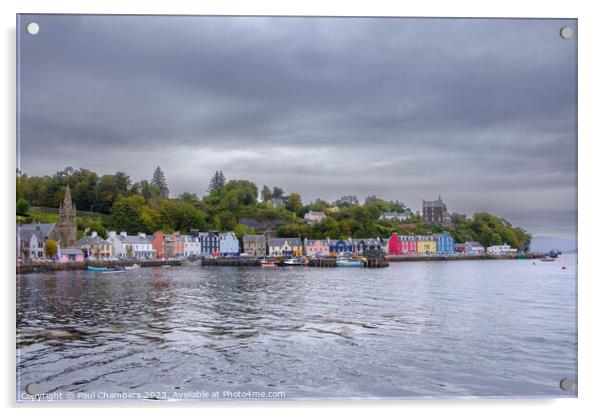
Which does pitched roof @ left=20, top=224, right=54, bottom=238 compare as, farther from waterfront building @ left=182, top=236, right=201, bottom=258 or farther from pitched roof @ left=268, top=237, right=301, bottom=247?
pitched roof @ left=268, top=237, right=301, bottom=247

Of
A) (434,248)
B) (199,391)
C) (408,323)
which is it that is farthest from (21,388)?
(434,248)

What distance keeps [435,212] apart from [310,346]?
216 cm

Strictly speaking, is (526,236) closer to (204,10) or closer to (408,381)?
(408,381)

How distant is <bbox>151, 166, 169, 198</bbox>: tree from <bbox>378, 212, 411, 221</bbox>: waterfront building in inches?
106

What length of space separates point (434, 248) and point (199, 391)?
460 cm

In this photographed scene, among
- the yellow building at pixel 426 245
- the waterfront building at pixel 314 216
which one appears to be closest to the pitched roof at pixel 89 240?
the waterfront building at pixel 314 216

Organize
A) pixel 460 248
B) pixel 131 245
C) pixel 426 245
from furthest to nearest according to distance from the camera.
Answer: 1. pixel 426 245
2. pixel 131 245
3. pixel 460 248

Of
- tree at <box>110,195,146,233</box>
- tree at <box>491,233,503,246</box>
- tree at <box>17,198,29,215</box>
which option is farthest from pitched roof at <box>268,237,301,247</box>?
tree at <box>17,198,29,215</box>

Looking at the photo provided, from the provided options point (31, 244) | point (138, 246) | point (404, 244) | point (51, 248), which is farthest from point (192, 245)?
point (404, 244)

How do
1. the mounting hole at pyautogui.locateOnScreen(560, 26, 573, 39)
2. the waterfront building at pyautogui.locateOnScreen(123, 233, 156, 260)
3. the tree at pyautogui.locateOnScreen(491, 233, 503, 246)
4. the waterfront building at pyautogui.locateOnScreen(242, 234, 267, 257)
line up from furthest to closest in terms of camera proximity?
the waterfront building at pyautogui.locateOnScreen(242, 234, 267, 257) < the waterfront building at pyautogui.locateOnScreen(123, 233, 156, 260) < the tree at pyautogui.locateOnScreen(491, 233, 503, 246) < the mounting hole at pyautogui.locateOnScreen(560, 26, 573, 39)

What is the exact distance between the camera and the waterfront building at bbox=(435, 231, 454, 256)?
6.51 metres

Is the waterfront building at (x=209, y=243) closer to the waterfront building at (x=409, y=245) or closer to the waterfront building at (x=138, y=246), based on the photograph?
the waterfront building at (x=138, y=246)

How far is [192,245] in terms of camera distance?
8188 mm

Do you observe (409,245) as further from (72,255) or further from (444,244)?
(72,255)
